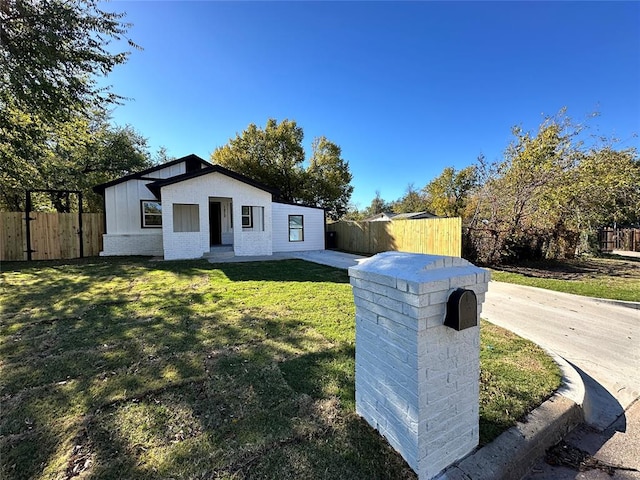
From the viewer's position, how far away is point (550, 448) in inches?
79.0

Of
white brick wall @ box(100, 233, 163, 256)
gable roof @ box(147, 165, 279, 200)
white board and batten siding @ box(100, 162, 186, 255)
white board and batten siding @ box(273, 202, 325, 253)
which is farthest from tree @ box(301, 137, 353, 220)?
white brick wall @ box(100, 233, 163, 256)

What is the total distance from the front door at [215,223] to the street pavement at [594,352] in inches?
528

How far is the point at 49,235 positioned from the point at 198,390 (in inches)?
545

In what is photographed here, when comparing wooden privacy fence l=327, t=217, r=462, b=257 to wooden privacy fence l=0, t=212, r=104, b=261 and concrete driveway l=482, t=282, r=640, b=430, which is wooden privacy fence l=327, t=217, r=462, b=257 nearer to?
concrete driveway l=482, t=282, r=640, b=430

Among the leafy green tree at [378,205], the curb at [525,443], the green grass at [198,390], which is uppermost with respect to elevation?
the leafy green tree at [378,205]

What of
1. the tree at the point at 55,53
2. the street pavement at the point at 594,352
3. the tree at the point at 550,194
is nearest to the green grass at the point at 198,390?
the street pavement at the point at 594,352

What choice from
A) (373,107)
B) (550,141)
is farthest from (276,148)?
(550,141)

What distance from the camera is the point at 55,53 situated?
761cm

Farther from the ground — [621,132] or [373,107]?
[373,107]

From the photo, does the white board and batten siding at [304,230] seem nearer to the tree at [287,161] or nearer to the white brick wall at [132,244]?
the white brick wall at [132,244]

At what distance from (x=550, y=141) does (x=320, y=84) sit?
10.1m

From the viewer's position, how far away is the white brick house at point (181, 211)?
1146 centimetres

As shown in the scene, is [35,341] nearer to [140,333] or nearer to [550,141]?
[140,333]

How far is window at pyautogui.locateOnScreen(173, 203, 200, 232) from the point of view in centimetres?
1357
